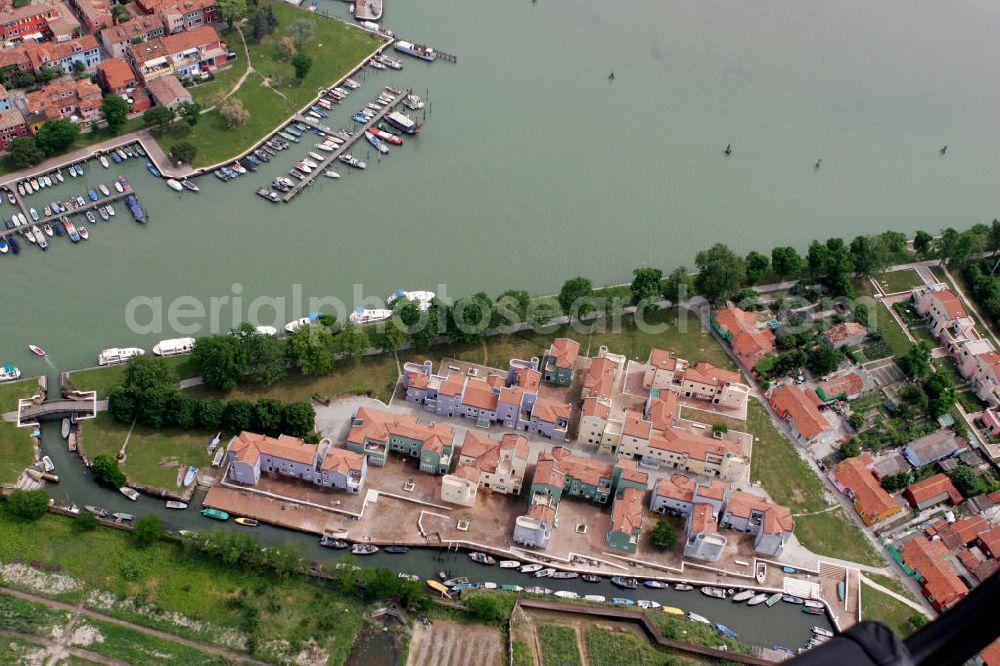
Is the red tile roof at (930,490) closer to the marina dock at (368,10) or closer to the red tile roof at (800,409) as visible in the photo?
the red tile roof at (800,409)

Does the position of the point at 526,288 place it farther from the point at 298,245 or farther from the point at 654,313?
the point at 298,245

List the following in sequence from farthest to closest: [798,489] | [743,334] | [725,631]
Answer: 1. [743,334]
2. [798,489]
3. [725,631]

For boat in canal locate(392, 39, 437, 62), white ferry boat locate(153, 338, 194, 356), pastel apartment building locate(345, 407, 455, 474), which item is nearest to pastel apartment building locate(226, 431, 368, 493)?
pastel apartment building locate(345, 407, 455, 474)

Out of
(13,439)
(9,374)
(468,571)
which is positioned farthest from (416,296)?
(13,439)

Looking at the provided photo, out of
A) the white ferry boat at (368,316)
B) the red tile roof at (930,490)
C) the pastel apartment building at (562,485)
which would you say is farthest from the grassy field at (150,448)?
the red tile roof at (930,490)

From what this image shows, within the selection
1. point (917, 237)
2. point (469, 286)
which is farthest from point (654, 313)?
point (917, 237)

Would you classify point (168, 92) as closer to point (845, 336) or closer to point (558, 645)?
point (558, 645)

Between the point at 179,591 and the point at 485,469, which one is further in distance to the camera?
the point at 485,469
